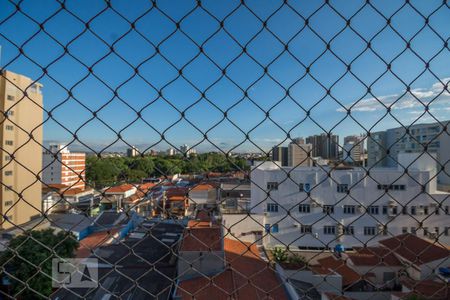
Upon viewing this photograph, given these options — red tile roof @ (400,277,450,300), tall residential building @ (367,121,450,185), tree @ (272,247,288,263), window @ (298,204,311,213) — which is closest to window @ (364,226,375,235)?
window @ (298,204,311,213)

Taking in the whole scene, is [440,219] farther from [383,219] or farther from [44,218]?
[44,218]

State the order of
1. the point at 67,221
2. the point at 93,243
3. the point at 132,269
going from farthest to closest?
1. the point at 132,269
2. the point at 93,243
3. the point at 67,221

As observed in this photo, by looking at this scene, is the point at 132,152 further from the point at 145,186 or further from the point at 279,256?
the point at 279,256

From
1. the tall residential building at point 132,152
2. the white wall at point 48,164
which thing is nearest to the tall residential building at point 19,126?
the white wall at point 48,164

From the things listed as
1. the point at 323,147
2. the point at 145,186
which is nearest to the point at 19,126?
the point at 145,186

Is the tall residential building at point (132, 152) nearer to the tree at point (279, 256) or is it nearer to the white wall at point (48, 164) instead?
the white wall at point (48, 164)

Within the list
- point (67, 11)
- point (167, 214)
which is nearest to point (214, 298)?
point (167, 214)

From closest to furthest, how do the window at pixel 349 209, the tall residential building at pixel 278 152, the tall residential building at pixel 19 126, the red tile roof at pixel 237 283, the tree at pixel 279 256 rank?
the tall residential building at pixel 19 126
the tall residential building at pixel 278 152
the red tile roof at pixel 237 283
the tree at pixel 279 256
the window at pixel 349 209

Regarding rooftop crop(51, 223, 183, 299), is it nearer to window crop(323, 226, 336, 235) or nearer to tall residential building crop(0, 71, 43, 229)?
tall residential building crop(0, 71, 43, 229)

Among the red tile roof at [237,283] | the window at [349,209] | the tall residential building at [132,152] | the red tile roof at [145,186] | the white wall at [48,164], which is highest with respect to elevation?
the tall residential building at [132,152]

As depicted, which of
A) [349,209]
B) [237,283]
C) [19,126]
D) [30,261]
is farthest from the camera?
[349,209]

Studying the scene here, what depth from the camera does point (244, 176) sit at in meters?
1.15

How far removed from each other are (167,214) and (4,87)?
76 cm

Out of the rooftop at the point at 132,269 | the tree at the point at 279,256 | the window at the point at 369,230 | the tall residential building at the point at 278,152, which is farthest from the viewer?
the window at the point at 369,230
